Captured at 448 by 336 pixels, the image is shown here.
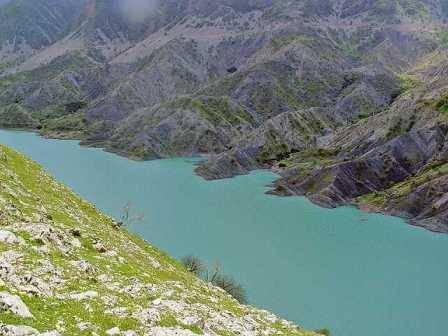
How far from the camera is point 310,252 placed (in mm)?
121875

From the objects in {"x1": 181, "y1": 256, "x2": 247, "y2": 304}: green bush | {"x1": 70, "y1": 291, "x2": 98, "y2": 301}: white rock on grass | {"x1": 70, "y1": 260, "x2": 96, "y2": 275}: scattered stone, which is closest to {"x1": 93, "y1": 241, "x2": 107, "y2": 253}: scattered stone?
{"x1": 70, "y1": 260, "x2": 96, "y2": 275}: scattered stone

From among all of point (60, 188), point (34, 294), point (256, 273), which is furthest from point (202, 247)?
point (34, 294)

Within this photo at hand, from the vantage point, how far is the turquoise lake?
3455 inches

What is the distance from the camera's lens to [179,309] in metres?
29.6

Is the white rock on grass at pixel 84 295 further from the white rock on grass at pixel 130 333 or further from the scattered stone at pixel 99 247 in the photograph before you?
the scattered stone at pixel 99 247

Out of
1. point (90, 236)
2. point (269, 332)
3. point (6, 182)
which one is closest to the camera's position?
point (269, 332)

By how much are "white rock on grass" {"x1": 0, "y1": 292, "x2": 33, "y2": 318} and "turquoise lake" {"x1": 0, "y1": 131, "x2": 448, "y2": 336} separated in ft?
208

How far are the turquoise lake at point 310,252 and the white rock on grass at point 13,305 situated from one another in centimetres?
6330

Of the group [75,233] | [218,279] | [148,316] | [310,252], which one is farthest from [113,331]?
[310,252]

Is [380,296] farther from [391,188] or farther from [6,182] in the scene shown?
[391,188]

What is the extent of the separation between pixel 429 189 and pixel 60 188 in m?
126

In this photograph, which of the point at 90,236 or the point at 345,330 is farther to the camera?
the point at 345,330

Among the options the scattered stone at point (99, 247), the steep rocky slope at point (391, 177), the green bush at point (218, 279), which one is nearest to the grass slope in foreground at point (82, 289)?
the scattered stone at point (99, 247)

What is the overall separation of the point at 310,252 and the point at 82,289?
9781 cm
